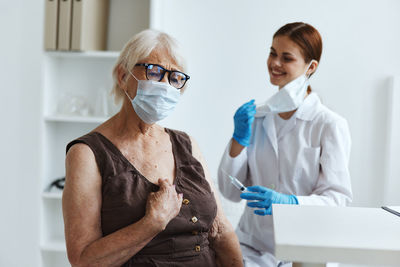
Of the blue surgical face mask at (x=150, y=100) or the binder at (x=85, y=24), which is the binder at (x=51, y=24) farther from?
the blue surgical face mask at (x=150, y=100)

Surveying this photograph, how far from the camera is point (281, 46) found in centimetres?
181

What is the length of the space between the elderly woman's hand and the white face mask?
2.35ft

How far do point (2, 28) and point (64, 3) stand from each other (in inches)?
19.0

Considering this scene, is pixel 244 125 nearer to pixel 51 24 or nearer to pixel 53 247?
pixel 51 24

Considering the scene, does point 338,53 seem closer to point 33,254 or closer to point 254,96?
point 254,96

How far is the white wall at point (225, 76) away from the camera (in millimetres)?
2443

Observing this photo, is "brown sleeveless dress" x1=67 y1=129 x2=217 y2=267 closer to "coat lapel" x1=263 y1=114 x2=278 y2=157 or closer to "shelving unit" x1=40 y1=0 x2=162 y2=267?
"coat lapel" x1=263 y1=114 x2=278 y2=157

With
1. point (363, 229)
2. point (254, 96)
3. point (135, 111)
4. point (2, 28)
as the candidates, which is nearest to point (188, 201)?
point (135, 111)

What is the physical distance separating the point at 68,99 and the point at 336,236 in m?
2.05

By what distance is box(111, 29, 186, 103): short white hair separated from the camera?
135 cm

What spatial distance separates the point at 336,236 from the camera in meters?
0.79

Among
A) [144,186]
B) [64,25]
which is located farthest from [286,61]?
[64,25]

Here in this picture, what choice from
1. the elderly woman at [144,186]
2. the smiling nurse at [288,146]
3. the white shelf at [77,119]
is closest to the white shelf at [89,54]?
the white shelf at [77,119]

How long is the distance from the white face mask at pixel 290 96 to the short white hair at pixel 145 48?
1.78ft
